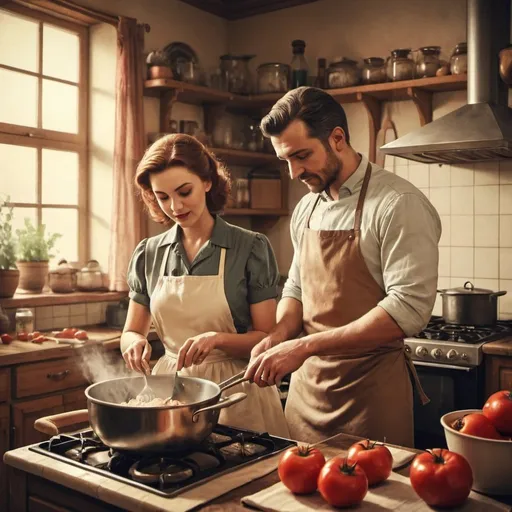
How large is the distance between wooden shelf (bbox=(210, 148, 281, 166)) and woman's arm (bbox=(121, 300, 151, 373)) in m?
2.19

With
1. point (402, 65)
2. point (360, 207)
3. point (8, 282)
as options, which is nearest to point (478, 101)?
point (402, 65)

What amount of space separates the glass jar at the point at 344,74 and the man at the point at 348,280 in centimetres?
214

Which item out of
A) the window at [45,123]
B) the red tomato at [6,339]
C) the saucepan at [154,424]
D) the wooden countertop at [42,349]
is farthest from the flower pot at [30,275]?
the saucepan at [154,424]

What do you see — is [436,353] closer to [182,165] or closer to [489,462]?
[182,165]

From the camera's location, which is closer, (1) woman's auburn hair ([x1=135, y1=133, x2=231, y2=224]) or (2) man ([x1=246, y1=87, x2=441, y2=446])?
(2) man ([x1=246, y1=87, x2=441, y2=446])

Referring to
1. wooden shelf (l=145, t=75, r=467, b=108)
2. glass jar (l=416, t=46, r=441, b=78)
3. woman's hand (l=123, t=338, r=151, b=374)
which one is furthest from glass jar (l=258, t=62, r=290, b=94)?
woman's hand (l=123, t=338, r=151, b=374)

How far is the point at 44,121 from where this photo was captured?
13.7 feet

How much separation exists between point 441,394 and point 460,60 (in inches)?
72.4

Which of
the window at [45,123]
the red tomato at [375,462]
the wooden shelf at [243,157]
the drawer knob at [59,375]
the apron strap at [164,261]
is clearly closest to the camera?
the red tomato at [375,462]

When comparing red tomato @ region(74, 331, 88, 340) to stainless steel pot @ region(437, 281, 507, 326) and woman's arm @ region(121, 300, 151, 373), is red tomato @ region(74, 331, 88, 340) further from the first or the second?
stainless steel pot @ region(437, 281, 507, 326)

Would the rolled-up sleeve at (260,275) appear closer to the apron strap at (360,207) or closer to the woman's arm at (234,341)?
the woman's arm at (234,341)

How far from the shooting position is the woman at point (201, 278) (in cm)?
221

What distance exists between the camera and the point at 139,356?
2035 mm

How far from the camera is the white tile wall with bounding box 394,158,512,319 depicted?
13.2ft
